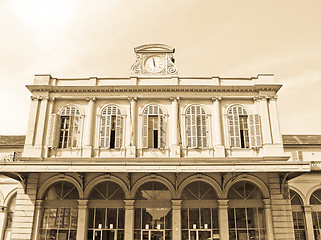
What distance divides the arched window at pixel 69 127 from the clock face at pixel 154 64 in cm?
520

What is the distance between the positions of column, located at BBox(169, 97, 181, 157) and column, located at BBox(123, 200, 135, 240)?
3.52 meters

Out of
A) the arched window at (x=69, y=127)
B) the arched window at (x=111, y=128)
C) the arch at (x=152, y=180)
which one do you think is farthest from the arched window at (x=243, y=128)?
the arched window at (x=69, y=127)

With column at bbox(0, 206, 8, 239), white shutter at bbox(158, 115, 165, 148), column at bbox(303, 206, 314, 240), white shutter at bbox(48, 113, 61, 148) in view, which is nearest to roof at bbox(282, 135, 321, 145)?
column at bbox(303, 206, 314, 240)

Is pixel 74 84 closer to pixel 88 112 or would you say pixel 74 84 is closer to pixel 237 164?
pixel 88 112

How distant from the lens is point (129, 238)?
16.0m

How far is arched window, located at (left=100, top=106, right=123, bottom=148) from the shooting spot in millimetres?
17734

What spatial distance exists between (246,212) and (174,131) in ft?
19.4

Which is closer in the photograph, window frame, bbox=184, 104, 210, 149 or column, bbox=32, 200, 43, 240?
column, bbox=32, 200, 43, 240

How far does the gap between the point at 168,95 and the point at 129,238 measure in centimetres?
832

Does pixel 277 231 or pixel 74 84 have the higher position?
pixel 74 84

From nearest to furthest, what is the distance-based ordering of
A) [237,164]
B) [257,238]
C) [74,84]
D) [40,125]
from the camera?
1. [237,164]
2. [257,238]
3. [40,125]
4. [74,84]

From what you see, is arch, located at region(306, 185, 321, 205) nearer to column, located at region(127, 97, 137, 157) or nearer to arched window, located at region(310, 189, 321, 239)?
arched window, located at region(310, 189, 321, 239)

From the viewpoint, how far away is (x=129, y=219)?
53.4 feet

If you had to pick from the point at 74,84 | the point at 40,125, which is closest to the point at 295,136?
the point at 74,84
